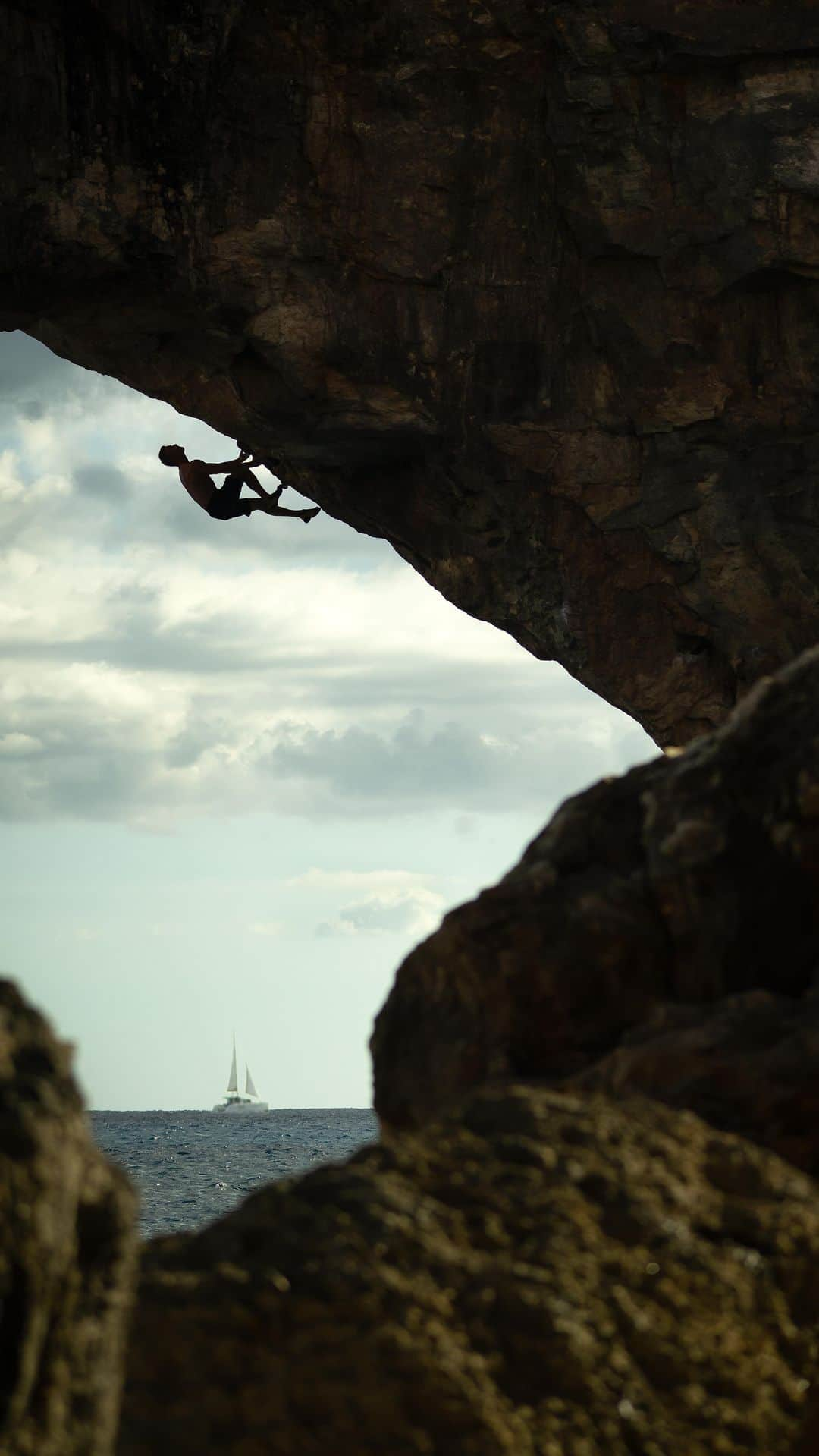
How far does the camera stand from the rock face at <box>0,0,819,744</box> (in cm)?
1702

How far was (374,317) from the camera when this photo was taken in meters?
18.0

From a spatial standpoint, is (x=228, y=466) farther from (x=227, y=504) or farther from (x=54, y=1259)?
(x=54, y=1259)

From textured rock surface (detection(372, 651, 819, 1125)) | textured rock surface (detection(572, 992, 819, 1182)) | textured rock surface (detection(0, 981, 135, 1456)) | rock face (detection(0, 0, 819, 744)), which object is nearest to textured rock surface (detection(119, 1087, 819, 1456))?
A: textured rock surface (detection(0, 981, 135, 1456))

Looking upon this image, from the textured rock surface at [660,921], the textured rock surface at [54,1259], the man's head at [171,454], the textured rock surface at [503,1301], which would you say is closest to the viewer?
the textured rock surface at [54,1259]

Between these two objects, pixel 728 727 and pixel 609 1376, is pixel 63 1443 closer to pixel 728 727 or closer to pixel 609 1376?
pixel 609 1376

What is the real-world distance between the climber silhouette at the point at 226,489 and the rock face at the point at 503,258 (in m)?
0.76

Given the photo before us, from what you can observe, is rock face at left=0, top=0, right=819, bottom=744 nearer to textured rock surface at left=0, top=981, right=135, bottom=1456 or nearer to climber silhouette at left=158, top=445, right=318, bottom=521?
climber silhouette at left=158, top=445, right=318, bottom=521

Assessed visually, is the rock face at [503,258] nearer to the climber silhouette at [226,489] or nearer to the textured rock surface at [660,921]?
the climber silhouette at [226,489]

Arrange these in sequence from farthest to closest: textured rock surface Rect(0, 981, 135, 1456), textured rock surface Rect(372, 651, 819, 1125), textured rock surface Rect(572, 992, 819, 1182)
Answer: textured rock surface Rect(372, 651, 819, 1125)
textured rock surface Rect(572, 992, 819, 1182)
textured rock surface Rect(0, 981, 135, 1456)

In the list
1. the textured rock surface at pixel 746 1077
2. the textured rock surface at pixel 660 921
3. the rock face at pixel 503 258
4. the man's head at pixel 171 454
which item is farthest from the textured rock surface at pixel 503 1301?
the man's head at pixel 171 454

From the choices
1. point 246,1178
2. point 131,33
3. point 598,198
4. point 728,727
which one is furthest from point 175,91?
point 246,1178

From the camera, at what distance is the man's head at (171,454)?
19.1 m

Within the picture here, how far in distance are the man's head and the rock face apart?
572mm

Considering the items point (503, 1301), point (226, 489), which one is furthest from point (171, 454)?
point (503, 1301)
